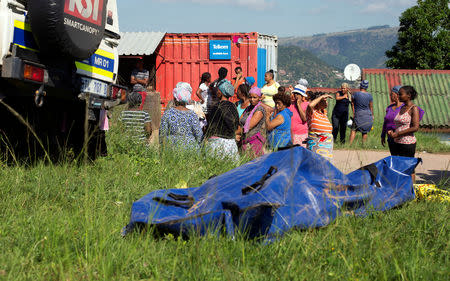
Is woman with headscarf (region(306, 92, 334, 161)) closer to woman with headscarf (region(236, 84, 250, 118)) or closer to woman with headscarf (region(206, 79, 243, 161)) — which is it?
woman with headscarf (region(236, 84, 250, 118))

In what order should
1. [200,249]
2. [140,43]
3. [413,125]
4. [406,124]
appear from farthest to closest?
[140,43]
[406,124]
[413,125]
[200,249]

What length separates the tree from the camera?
4153 cm

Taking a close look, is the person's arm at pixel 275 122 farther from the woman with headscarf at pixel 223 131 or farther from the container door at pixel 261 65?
the container door at pixel 261 65

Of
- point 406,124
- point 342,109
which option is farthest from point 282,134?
point 342,109

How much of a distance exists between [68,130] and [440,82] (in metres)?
15.5

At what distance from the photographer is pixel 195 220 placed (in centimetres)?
352

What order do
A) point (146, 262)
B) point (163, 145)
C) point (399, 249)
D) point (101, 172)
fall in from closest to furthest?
1. point (146, 262)
2. point (399, 249)
3. point (101, 172)
4. point (163, 145)

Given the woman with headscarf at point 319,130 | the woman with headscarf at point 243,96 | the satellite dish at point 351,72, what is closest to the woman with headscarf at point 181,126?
the woman with headscarf at point 243,96

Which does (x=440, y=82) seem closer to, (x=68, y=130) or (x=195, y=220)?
(x=68, y=130)

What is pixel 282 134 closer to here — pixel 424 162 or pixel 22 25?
pixel 22 25

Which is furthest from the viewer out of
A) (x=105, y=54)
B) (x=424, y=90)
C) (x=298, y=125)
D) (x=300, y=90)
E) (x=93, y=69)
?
(x=424, y=90)

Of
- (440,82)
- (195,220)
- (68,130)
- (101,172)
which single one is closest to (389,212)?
(195,220)

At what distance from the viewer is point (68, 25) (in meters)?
5.08

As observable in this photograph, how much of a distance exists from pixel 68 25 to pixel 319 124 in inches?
159
